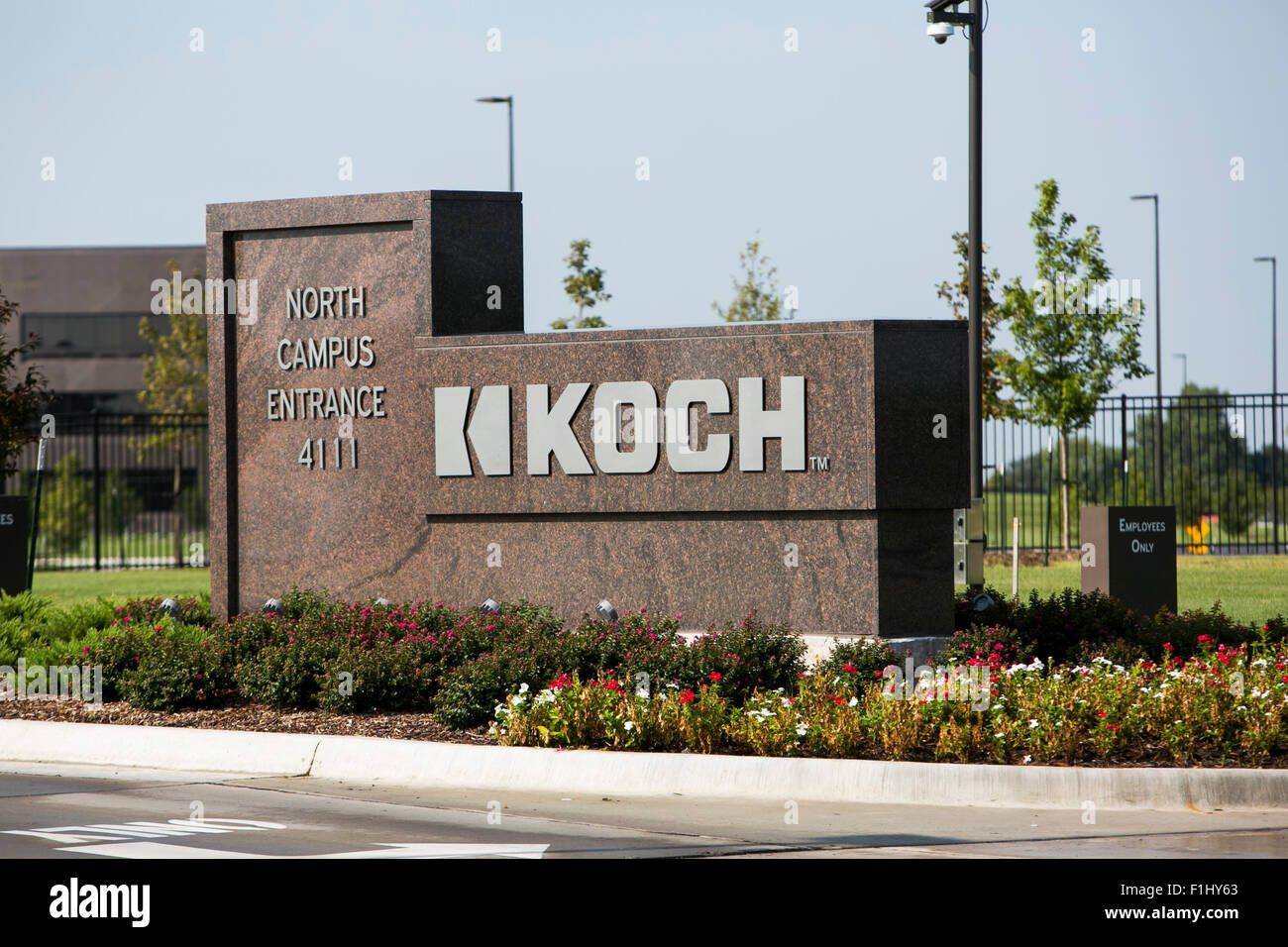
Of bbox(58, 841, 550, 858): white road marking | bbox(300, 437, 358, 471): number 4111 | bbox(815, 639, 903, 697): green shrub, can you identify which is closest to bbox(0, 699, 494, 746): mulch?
→ bbox(815, 639, 903, 697): green shrub

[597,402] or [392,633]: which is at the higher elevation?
[597,402]

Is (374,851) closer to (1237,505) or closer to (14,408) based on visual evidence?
(14,408)

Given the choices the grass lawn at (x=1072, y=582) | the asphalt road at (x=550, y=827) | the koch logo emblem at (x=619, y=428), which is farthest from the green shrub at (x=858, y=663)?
the grass lawn at (x=1072, y=582)

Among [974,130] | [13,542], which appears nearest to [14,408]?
[13,542]

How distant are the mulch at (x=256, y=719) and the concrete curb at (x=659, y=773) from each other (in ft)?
1.13

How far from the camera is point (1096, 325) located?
30375 mm

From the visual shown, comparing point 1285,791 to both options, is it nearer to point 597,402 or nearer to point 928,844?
point 928,844

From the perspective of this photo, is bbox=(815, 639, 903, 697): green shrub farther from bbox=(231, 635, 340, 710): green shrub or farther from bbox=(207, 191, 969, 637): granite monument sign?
bbox=(231, 635, 340, 710): green shrub

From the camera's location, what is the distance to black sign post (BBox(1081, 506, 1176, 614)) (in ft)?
56.0

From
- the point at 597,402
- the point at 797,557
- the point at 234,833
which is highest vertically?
the point at 597,402

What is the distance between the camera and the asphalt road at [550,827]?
7.86 metres

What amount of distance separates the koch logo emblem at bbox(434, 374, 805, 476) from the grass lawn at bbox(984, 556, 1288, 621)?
22.2 ft

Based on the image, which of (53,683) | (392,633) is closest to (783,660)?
(392,633)
